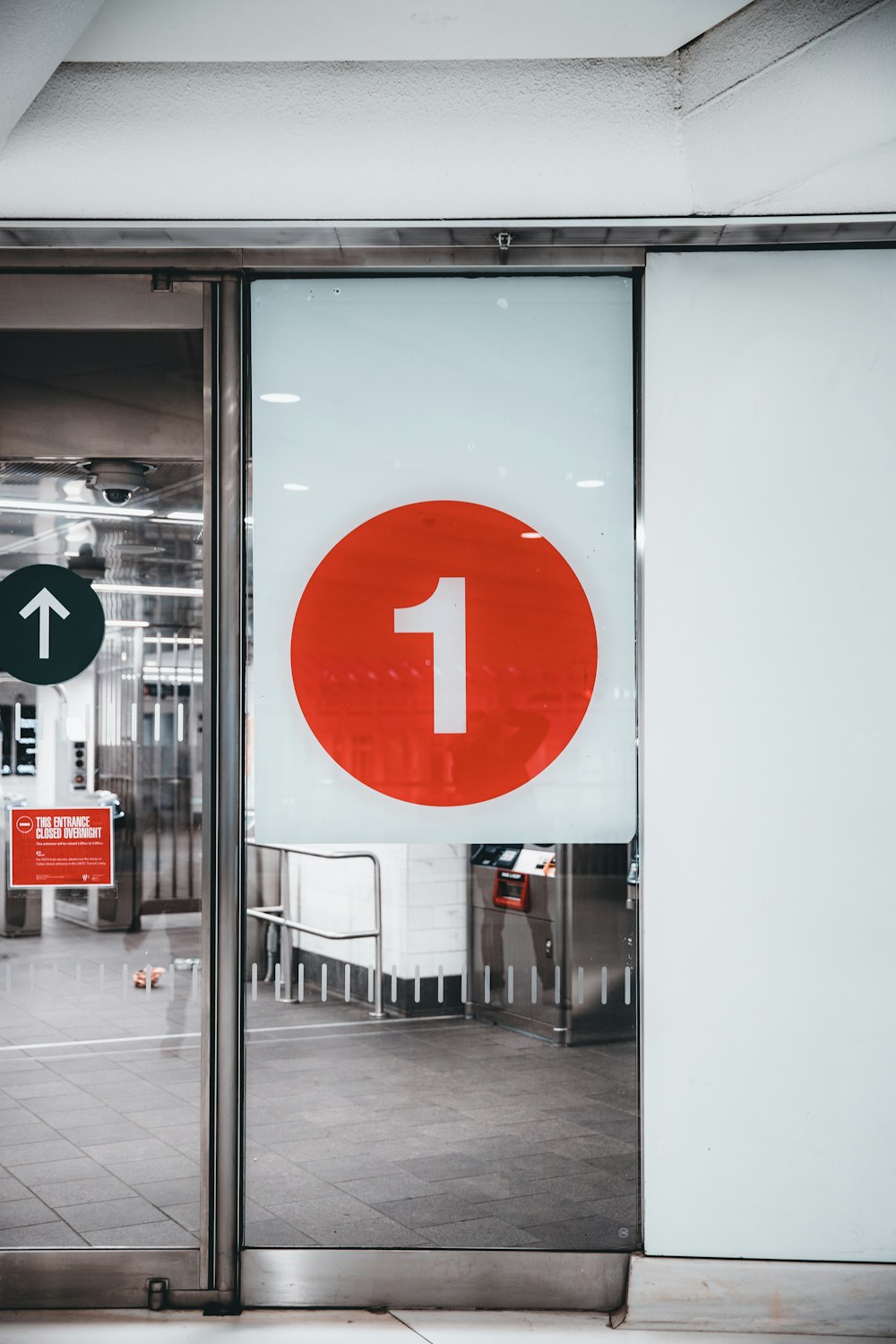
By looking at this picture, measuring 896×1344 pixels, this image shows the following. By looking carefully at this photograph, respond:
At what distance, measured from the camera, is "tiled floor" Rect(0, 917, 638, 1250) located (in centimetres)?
344

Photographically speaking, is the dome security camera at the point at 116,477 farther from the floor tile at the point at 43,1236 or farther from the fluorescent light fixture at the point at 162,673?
the floor tile at the point at 43,1236

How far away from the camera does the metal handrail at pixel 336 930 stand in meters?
3.47

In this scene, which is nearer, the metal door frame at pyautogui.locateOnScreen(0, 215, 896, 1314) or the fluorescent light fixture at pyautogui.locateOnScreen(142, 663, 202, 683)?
the metal door frame at pyautogui.locateOnScreen(0, 215, 896, 1314)

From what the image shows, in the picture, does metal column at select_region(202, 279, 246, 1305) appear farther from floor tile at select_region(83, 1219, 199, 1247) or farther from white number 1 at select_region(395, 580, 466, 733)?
white number 1 at select_region(395, 580, 466, 733)

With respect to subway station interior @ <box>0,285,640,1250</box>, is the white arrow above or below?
above

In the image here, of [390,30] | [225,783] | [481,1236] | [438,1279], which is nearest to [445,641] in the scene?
[225,783]

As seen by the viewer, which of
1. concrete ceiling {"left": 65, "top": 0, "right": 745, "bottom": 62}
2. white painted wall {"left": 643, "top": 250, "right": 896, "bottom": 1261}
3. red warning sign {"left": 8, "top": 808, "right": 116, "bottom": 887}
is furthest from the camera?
red warning sign {"left": 8, "top": 808, "right": 116, "bottom": 887}

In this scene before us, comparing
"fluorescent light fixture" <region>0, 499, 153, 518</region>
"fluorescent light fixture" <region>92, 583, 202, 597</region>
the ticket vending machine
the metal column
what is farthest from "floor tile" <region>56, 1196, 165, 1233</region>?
"fluorescent light fixture" <region>0, 499, 153, 518</region>

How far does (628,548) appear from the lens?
3.55 meters

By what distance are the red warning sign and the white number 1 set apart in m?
0.99

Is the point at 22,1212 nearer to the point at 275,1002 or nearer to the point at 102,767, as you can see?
the point at 275,1002

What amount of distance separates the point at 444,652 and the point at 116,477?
1080mm

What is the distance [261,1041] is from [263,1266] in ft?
1.99

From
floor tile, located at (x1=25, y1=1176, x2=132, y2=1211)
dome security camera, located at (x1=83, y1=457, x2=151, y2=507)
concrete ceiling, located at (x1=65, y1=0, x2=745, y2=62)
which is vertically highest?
concrete ceiling, located at (x1=65, y1=0, x2=745, y2=62)
